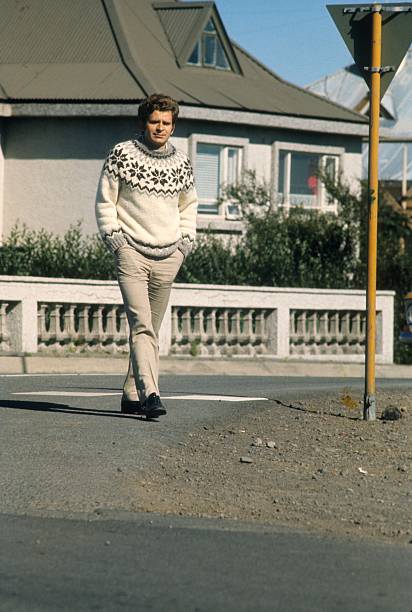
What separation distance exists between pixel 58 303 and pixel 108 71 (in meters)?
16.3

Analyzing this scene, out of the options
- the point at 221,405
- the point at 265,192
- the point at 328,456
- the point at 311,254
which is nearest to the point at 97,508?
the point at 328,456

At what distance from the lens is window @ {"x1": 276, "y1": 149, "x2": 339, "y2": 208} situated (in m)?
35.8

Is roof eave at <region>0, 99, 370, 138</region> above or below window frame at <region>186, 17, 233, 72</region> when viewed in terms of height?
below

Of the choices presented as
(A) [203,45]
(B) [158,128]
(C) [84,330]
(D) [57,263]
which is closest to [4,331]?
(C) [84,330]

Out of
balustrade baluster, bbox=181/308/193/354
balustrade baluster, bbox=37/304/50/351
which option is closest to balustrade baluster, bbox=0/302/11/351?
balustrade baluster, bbox=37/304/50/351

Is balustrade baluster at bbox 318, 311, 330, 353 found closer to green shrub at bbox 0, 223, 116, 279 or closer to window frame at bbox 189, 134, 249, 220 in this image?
green shrub at bbox 0, 223, 116, 279

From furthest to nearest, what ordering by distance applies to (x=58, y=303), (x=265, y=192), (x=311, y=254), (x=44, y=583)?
(x=265, y=192)
(x=311, y=254)
(x=58, y=303)
(x=44, y=583)

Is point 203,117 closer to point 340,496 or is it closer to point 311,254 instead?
point 311,254

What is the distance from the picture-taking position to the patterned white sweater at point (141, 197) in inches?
360

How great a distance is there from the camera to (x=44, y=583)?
15.4 feet

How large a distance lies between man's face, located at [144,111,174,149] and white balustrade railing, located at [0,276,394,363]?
7921mm

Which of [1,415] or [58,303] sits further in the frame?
[58,303]

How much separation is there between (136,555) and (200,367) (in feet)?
39.9

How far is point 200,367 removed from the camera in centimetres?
1734
